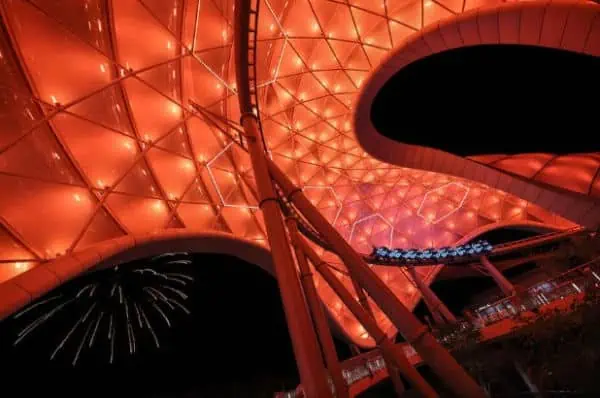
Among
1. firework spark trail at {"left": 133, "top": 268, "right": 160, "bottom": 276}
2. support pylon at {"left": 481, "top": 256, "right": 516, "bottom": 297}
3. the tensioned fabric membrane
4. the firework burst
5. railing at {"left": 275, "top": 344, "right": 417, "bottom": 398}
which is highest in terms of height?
the tensioned fabric membrane

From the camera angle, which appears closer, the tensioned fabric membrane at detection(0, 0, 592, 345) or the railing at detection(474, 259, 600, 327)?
the tensioned fabric membrane at detection(0, 0, 592, 345)

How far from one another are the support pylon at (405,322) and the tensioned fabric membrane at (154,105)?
609cm

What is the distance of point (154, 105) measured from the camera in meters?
18.5

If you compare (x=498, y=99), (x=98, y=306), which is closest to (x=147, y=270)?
(x=98, y=306)

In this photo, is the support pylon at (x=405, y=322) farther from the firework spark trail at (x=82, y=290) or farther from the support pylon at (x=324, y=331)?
the firework spark trail at (x=82, y=290)

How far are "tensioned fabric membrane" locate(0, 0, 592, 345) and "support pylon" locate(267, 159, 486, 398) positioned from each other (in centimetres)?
609

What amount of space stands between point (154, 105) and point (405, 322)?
1838 centimetres

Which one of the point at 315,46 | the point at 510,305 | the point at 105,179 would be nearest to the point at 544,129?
the point at 510,305

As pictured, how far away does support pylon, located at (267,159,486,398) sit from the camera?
7.57 m

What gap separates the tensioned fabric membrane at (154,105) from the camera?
1287cm

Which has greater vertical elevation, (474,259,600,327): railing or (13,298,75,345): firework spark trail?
(13,298,75,345): firework spark trail

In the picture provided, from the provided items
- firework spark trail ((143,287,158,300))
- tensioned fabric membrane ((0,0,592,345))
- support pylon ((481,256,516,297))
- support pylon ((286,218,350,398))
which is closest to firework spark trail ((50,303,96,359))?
firework spark trail ((143,287,158,300))

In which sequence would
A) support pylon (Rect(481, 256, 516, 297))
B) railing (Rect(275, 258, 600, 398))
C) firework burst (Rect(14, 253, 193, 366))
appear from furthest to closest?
support pylon (Rect(481, 256, 516, 297))
railing (Rect(275, 258, 600, 398))
firework burst (Rect(14, 253, 193, 366))

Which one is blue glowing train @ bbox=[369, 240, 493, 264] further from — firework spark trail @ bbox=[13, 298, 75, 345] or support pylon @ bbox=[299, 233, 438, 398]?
firework spark trail @ bbox=[13, 298, 75, 345]
